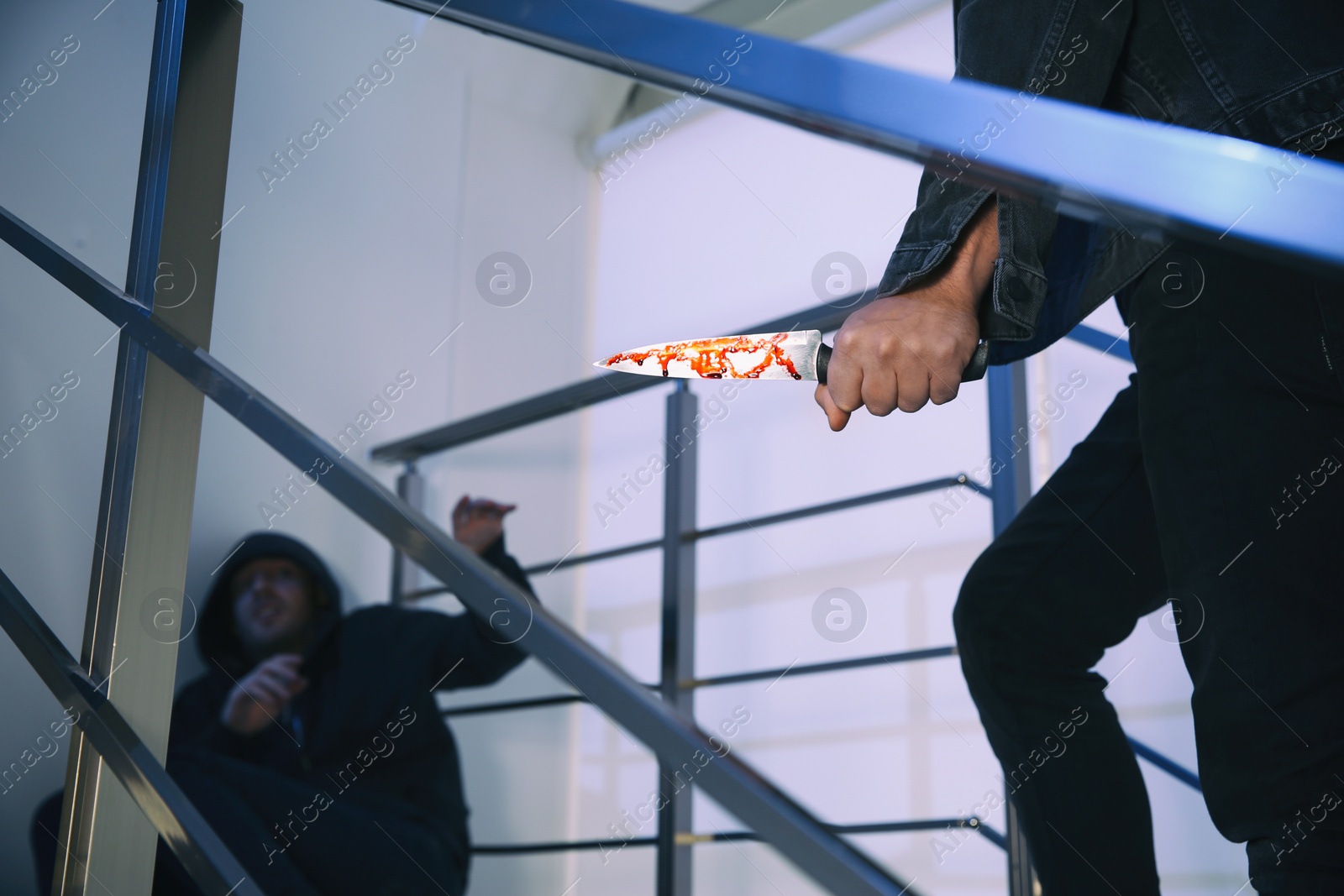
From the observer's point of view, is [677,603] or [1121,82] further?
[677,603]

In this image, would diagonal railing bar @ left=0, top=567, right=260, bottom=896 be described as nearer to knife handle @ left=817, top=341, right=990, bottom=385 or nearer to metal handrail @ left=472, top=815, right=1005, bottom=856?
metal handrail @ left=472, top=815, right=1005, bottom=856

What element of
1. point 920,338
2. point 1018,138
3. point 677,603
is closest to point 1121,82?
point 920,338

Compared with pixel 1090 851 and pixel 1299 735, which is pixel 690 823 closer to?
pixel 1090 851

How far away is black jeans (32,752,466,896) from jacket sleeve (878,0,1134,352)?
1.31 m

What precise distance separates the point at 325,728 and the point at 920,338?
5.34ft

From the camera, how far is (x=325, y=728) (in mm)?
1853

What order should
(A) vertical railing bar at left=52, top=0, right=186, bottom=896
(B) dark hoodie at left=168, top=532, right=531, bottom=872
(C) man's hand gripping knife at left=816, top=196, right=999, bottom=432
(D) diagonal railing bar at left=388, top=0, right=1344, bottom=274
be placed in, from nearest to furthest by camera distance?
(D) diagonal railing bar at left=388, top=0, right=1344, bottom=274, (C) man's hand gripping knife at left=816, top=196, right=999, bottom=432, (A) vertical railing bar at left=52, top=0, right=186, bottom=896, (B) dark hoodie at left=168, top=532, right=531, bottom=872

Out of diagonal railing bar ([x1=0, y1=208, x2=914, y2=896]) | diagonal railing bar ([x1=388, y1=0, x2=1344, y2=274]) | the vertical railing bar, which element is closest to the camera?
diagonal railing bar ([x1=388, y1=0, x2=1344, y2=274])

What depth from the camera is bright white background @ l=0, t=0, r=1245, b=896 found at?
78.3 inches

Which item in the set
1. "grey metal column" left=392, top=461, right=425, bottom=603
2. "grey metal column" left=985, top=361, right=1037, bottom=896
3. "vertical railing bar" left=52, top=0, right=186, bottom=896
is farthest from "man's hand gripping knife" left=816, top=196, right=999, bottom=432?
"grey metal column" left=392, top=461, right=425, bottom=603

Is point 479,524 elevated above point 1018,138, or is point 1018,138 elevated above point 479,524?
point 479,524

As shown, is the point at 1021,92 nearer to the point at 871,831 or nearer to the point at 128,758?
the point at 128,758

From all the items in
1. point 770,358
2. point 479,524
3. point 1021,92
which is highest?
point 479,524

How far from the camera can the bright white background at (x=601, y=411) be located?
1.99m
